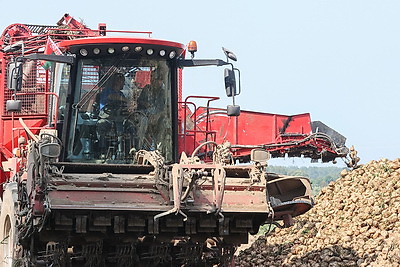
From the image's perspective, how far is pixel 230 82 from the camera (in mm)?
9867

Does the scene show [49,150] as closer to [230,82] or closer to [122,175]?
[122,175]

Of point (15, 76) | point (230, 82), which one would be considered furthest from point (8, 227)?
point (230, 82)

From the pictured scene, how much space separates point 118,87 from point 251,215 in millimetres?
2420

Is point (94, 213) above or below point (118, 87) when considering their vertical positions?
below

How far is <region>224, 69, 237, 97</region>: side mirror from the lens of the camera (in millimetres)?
9852

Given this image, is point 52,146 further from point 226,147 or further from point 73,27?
point 73,27

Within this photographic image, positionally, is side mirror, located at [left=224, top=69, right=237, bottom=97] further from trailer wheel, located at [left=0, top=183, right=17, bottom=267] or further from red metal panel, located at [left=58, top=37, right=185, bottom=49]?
trailer wheel, located at [left=0, top=183, right=17, bottom=267]

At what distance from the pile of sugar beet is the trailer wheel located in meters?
3.64

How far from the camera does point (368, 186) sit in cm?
1274

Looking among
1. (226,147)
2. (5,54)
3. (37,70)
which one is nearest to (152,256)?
(226,147)

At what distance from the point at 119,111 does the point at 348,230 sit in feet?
12.0

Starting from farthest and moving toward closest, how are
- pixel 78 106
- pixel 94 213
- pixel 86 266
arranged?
pixel 78 106, pixel 86 266, pixel 94 213

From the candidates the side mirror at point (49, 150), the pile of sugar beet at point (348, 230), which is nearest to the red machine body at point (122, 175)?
the side mirror at point (49, 150)

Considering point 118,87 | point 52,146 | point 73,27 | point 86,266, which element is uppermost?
point 73,27
